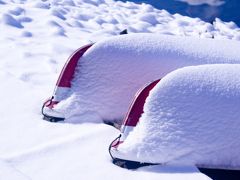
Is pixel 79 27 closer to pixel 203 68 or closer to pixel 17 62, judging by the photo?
pixel 17 62

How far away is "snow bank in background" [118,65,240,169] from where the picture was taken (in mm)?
→ 2656

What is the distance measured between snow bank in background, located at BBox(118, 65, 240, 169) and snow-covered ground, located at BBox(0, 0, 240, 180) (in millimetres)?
108

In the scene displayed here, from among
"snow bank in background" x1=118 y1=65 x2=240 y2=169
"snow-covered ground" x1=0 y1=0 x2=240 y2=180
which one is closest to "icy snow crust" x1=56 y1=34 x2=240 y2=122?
"snow-covered ground" x1=0 y1=0 x2=240 y2=180

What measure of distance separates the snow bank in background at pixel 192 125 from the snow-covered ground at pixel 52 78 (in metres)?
0.11

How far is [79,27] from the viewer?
8227 millimetres

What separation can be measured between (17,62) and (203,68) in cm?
293

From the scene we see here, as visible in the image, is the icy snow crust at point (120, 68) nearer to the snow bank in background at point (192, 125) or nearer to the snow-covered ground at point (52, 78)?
the snow-covered ground at point (52, 78)

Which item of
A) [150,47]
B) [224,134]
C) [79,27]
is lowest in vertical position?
[79,27]

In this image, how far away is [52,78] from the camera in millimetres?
4688

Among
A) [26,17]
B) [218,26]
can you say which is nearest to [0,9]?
[26,17]

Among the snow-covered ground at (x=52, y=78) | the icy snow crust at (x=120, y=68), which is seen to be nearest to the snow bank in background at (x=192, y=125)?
the snow-covered ground at (x=52, y=78)

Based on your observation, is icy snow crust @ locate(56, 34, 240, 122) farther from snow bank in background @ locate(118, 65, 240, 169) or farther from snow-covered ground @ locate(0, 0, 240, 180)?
snow bank in background @ locate(118, 65, 240, 169)

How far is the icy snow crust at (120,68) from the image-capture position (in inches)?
131

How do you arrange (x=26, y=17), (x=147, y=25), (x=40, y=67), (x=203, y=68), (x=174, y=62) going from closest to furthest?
(x=203, y=68) → (x=174, y=62) → (x=40, y=67) → (x=26, y=17) → (x=147, y=25)
